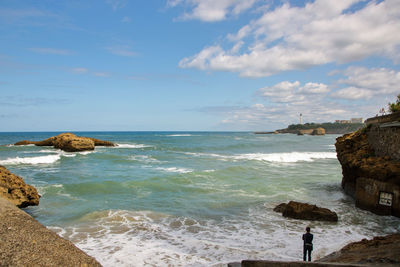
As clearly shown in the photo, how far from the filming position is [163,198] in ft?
47.9

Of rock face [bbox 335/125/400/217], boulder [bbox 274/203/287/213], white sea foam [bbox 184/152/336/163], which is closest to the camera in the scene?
rock face [bbox 335/125/400/217]

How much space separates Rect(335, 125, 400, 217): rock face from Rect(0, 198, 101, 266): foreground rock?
11.1 metres

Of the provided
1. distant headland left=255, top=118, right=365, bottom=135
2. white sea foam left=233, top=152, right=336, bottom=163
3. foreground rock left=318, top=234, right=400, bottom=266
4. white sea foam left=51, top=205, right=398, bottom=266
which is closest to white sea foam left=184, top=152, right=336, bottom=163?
white sea foam left=233, top=152, right=336, bottom=163

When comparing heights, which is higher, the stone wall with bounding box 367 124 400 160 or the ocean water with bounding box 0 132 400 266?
the stone wall with bounding box 367 124 400 160

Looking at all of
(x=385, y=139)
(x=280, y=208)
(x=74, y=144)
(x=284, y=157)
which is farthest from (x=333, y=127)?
(x=280, y=208)

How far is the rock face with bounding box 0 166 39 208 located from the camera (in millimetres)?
11672

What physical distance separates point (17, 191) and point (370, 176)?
1474cm

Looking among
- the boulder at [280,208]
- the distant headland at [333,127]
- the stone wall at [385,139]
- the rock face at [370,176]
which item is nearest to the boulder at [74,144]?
the boulder at [280,208]

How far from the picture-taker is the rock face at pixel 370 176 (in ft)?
36.5

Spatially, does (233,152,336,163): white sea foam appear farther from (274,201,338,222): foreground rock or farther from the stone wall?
(274,201,338,222): foreground rock

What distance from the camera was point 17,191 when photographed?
12.1 metres

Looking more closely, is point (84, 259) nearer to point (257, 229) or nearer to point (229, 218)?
point (257, 229)

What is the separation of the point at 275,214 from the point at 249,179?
791 centimetres

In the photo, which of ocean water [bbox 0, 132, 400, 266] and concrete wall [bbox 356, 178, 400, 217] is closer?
ocean water [bbox 0, 132, 400, 266]
